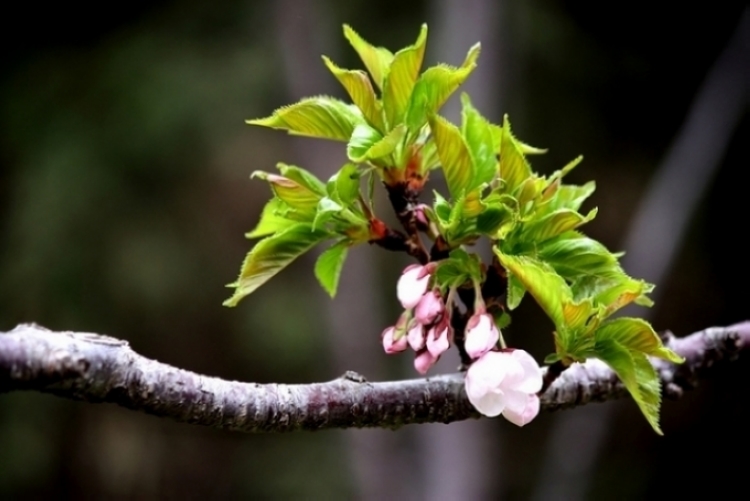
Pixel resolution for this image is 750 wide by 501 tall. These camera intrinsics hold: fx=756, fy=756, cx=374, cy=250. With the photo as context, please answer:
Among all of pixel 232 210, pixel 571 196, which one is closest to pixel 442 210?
pixel 571 196

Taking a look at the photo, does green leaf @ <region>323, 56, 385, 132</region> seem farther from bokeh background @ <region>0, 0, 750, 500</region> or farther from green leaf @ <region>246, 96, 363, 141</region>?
bokeh background @ <region>0, 0, 750, 500</region>

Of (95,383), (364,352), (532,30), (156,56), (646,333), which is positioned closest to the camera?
(95,383)

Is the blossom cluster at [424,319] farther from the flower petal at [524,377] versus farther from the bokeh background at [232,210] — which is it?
the bokeh background at [232,210]

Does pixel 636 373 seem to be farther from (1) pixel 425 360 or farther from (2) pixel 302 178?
(2) pixel 302 178

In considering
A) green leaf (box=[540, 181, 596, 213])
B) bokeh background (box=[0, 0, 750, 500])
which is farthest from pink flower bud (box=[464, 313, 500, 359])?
bokeh background (box=[0, 0, 750, 500])

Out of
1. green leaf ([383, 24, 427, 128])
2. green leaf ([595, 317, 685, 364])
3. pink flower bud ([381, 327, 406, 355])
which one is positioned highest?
green leaf ([383, 24, 427, 128])

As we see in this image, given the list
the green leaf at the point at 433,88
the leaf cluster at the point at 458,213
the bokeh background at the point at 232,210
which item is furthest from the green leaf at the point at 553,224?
the bokeh background at the point at 232,210

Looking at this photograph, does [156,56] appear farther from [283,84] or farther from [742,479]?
[742,479]

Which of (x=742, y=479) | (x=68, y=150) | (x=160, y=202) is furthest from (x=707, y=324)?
(x=68, y=150)
